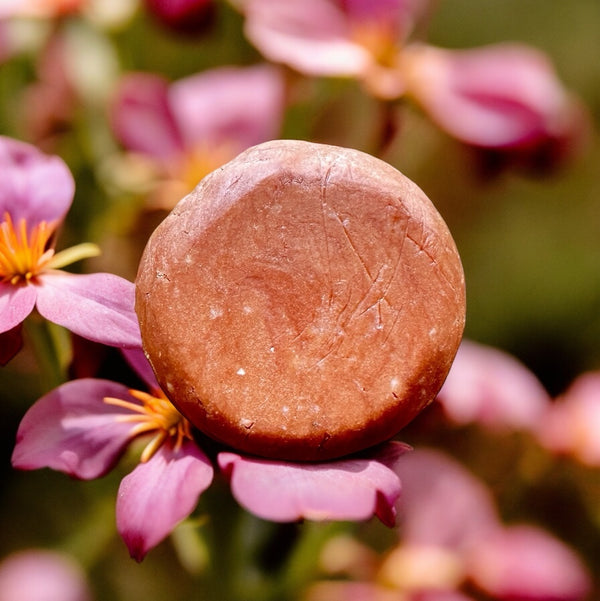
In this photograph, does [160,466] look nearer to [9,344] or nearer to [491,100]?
[9,344]

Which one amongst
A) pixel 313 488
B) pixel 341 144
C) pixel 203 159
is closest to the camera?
pixel 313 488

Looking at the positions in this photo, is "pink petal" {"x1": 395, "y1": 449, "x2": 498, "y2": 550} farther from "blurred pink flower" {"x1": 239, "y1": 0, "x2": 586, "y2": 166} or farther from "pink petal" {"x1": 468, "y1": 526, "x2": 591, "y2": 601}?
"blurred pink flower" {"x1": 239, "y1": 0, "x2": 586, "y2": 166}

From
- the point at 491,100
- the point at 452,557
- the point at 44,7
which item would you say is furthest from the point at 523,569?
the point at 44,7

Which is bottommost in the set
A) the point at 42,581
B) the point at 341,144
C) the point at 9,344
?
the point at 42,581

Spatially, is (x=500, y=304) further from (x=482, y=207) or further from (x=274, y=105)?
(x=274, y=105)

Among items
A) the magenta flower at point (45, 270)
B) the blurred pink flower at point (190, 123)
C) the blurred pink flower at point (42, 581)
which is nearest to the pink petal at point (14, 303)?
the magenta flower at point (45, 270)

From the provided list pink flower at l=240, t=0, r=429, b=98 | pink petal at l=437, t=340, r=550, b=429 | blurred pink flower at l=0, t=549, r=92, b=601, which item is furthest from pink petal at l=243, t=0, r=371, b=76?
blurred pink flower at l=0, t=549, r=92, b=601

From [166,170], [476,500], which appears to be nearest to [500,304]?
[476,500]
